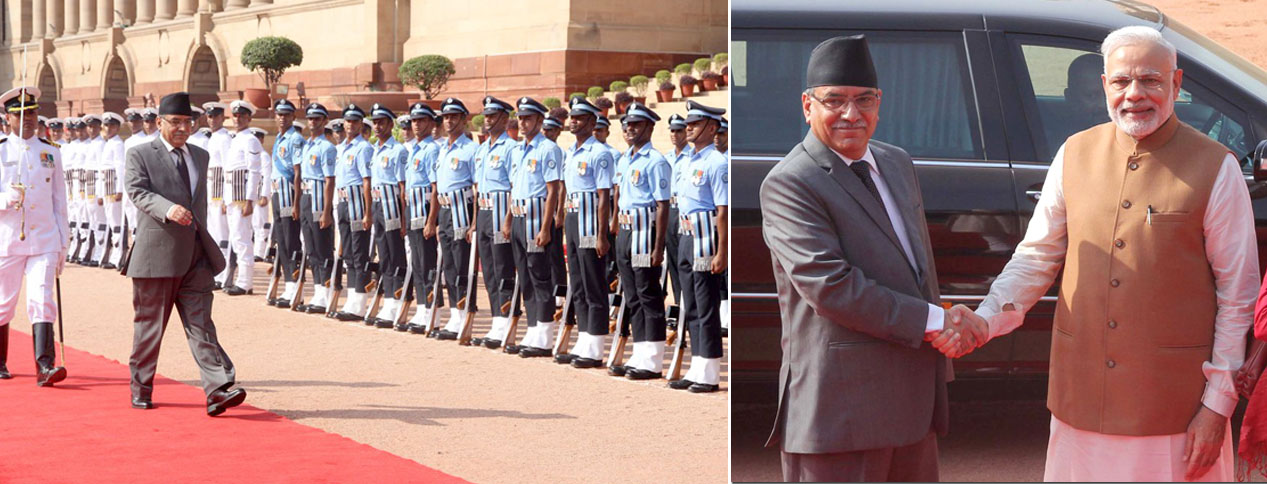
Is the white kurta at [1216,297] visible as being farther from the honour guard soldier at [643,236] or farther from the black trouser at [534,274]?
the black trouser at [534,274]

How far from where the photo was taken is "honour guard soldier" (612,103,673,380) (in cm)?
952

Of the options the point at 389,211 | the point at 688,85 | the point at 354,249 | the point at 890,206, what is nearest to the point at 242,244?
the point at 354,249

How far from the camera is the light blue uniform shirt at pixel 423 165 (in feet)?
39.9

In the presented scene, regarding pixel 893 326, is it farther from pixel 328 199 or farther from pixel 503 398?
pixel 328 199

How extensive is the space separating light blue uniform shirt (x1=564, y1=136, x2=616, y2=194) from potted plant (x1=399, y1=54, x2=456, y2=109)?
69.5ft

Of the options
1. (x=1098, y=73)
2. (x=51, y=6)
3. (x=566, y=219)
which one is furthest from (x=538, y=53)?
(x=51, y=6)

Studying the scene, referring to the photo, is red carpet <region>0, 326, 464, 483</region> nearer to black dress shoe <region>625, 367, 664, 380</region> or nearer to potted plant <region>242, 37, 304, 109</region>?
black dress shoe <region>625, 367, 664, 380</region>

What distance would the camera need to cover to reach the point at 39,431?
785 centimetres

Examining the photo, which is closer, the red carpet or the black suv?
the black suv

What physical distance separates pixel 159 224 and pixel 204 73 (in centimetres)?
4047

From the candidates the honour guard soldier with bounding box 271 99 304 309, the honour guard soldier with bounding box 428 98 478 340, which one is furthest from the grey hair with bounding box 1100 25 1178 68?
the honour guard soldier with bounding box 271 99 304 309

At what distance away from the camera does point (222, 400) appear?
831cm

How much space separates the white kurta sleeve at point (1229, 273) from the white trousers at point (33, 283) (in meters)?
8.08

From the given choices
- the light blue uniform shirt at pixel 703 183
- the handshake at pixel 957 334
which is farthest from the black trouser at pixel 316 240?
the handshake at pixel 957 334
